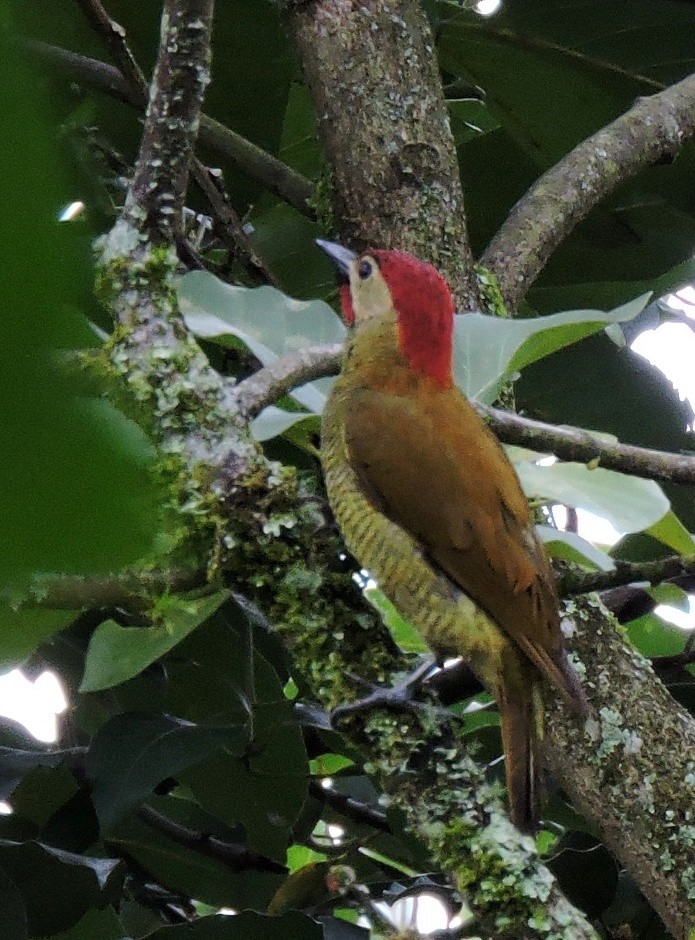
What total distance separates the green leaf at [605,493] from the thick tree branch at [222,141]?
0.97m

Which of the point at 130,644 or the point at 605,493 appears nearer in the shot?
the point at 605,493

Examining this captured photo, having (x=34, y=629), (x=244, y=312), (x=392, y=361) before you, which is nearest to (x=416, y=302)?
(x=392, y=361)

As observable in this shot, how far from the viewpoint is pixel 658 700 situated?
157cm

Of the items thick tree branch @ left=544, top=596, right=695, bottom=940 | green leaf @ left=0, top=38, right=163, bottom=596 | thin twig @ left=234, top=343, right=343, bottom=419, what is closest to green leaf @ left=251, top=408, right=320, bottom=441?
thin twig @ left=234, top=343, right=343, bottom=419

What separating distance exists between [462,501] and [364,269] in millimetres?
461

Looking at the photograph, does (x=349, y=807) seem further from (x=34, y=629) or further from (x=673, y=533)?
(x=673, y=533)

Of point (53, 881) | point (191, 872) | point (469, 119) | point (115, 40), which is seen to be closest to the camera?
point (53, 881)

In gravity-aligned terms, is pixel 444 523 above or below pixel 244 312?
below

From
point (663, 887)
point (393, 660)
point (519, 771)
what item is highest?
point (393, 660)

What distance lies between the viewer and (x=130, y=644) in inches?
49.3

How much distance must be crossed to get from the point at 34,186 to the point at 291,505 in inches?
40.6

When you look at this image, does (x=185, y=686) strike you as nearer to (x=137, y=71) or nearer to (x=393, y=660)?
(x=393, y=660)

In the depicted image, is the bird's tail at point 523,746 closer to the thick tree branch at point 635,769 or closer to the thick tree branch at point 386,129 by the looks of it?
the thick tree branch at point 635,769

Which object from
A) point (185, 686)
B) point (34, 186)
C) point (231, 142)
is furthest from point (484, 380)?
point (34, 186)
